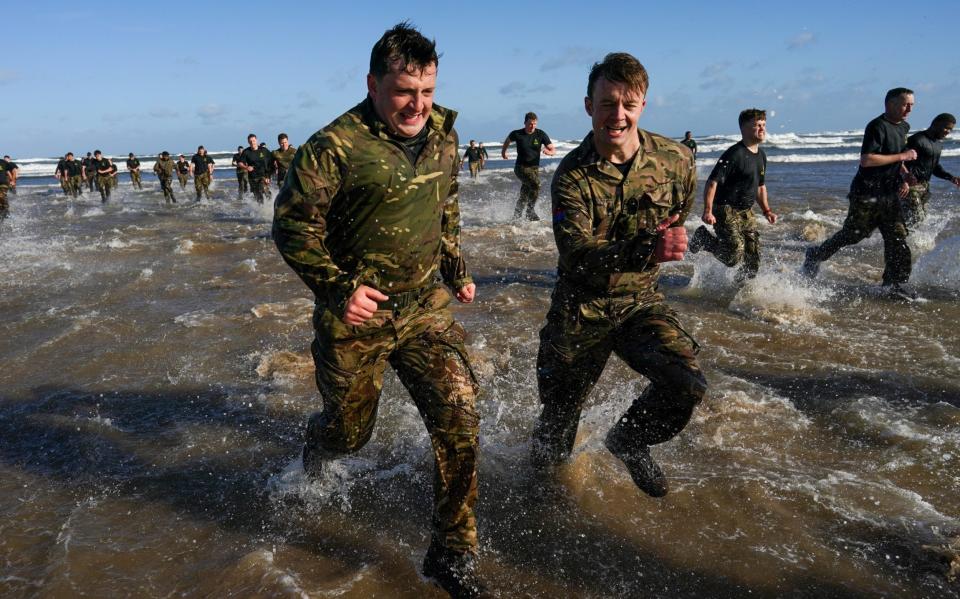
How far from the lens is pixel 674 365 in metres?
3.11

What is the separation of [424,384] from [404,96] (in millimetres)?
1259

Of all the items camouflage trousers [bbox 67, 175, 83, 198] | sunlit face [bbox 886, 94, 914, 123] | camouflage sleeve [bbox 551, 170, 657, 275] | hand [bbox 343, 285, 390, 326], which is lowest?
hand [bbox 343, 285, 390, 326]

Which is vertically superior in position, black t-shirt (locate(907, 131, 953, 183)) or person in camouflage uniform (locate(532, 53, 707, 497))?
black t-shirt (locate(907, 131, 953, 183))

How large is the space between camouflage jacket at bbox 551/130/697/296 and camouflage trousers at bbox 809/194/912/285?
5.16 metres

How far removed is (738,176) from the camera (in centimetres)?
754

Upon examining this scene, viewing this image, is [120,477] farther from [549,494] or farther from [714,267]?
[714,267]

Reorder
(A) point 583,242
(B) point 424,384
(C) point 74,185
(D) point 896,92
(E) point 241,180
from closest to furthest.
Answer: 1. (B) point 424,384
2. (A) point 583,242
3. (D) point 896,92
4. (E) point 241,180
5. (C) point 74,185

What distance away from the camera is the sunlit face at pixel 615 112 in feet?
10.4

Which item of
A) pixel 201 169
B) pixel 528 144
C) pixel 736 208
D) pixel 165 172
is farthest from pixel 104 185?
pixel 736 208

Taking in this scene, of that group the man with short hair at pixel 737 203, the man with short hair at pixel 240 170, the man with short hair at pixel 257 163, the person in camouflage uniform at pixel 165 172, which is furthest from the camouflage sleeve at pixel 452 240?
the person in camouflage uniform at pixel 165 172

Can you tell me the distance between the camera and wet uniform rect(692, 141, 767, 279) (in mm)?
7523

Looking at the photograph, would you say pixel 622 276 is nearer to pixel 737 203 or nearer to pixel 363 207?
pixel 363 207

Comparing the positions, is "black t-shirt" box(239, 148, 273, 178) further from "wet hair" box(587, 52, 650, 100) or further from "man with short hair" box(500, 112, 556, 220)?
"wet hair" box(587, 52, 650, 100)

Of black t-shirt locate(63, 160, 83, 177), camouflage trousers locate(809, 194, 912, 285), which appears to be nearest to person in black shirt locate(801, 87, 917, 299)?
camouflage trousers locate(809, 194, 912, 285)
